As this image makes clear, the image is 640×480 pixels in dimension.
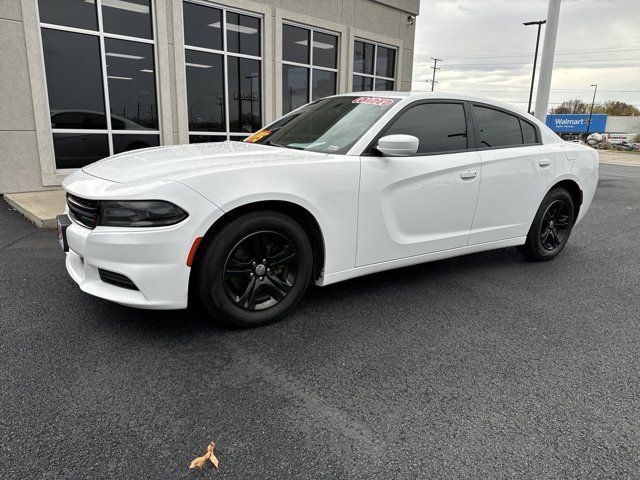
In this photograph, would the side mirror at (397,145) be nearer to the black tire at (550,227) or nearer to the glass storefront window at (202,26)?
the black tire at (550,227)

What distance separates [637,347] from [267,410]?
2.46 metres

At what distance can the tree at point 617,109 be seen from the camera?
343ft

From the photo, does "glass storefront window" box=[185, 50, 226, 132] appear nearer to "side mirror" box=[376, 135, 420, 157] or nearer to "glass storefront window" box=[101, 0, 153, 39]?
"glass storefront window" box=[101, 0, 153, 39]

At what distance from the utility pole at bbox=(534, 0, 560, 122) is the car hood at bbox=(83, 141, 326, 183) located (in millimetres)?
10066

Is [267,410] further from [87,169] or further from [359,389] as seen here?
[87,169]

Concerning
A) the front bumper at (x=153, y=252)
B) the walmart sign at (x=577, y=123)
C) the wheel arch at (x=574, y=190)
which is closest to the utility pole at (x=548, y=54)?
the wheel arch at (x=574, y=190)

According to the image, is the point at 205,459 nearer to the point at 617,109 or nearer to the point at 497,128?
the point at 497,128

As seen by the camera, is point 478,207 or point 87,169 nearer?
point 87,169

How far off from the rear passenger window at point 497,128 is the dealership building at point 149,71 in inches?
271

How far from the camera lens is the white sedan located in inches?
107

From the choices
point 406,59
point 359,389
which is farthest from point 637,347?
point 406,59

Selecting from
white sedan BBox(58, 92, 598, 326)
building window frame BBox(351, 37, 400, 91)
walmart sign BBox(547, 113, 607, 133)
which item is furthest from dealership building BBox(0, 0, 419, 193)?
walmart sign BBox(547, 113, 607, 133)

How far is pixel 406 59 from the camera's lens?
1438 cm

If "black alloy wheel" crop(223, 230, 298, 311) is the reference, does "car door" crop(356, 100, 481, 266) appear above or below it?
above
